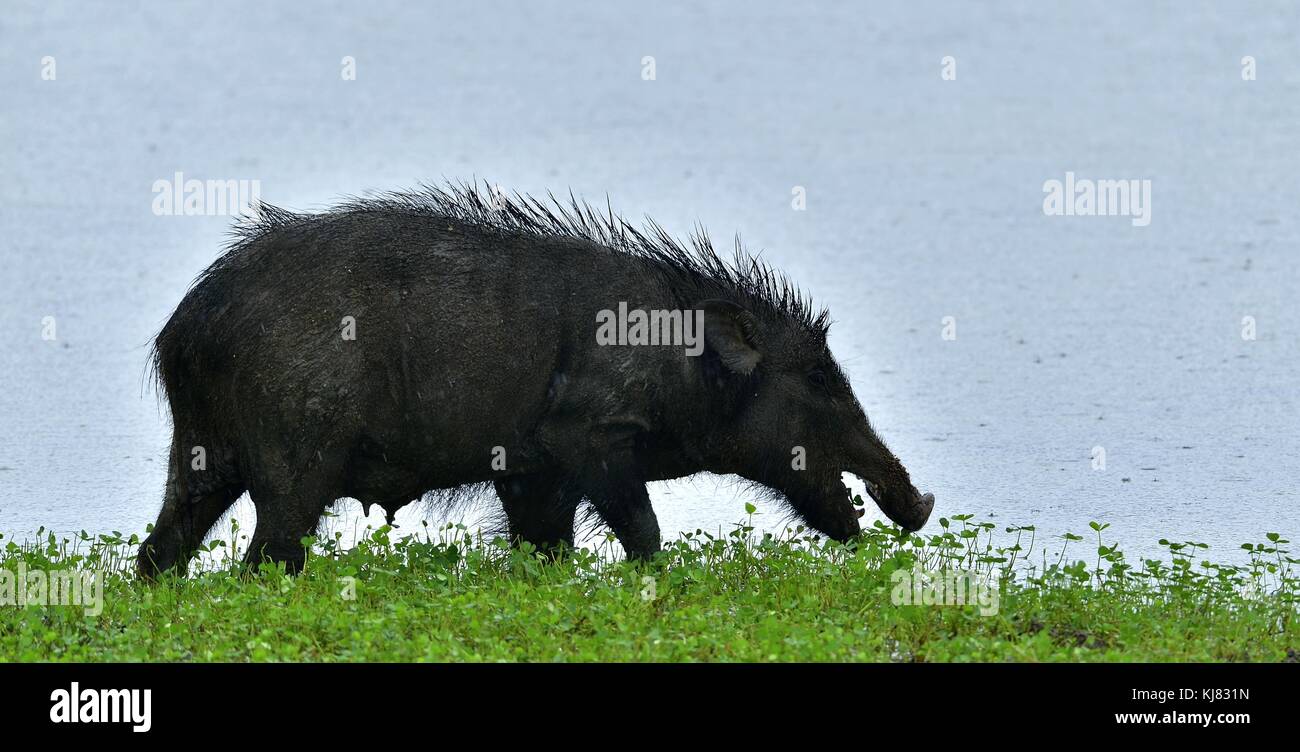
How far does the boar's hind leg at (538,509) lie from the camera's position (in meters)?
9.79

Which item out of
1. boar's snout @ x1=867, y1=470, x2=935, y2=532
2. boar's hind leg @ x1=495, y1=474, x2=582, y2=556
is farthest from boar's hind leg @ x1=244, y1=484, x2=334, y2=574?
boar's snout @ x1=867, y1=470, x2=935, y2=532

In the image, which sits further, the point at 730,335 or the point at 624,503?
the point at 730,335

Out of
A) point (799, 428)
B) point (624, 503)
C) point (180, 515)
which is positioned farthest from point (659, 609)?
point (180, 515)

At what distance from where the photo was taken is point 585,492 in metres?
9.62

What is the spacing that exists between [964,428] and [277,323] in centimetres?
472

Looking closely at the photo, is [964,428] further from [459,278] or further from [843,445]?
[459,278]

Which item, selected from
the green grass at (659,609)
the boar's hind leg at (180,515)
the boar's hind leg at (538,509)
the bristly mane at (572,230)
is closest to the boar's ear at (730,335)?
the bristly mane at (572,230)

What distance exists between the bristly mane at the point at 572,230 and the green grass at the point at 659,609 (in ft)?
3.67

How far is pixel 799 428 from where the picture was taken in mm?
9859

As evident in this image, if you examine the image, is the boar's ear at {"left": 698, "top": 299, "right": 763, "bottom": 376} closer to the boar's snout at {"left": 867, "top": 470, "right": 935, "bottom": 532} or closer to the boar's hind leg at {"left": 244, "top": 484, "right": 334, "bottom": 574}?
the boar's snout at {"left": 867, "top": 470, "right": 935, "bottom": 532}

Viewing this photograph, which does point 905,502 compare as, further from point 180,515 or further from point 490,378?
point 180,515

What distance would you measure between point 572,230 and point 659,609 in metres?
1.97
